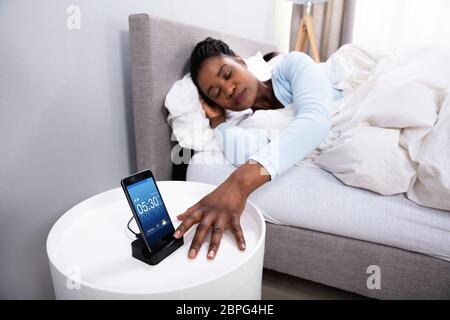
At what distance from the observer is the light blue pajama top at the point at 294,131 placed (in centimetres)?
73

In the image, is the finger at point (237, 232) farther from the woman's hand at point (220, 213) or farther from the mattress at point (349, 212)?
the mattress at point (349, 212)

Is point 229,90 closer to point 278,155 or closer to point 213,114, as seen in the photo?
point 213,114

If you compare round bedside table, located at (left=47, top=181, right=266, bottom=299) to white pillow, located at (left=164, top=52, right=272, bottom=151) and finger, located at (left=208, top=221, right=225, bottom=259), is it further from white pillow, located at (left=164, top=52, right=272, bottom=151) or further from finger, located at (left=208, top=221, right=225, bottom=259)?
white pillow, located at (left=164, top=52, right=272, bottom=151)

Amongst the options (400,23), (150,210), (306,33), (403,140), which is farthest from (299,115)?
(400,23)

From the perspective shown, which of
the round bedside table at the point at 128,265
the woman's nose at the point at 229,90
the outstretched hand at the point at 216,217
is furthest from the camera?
the woman's nose at the point at 229,90

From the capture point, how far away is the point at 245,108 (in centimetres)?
110

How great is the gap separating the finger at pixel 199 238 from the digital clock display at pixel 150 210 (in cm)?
6

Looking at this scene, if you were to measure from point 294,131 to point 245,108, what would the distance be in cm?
36

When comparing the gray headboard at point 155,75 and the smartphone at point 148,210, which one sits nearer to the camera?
the smartphone at point 148,210

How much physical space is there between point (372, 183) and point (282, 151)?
0.22 meters

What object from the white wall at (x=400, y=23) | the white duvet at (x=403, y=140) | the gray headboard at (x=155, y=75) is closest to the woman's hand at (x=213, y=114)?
the gray headboard at (x=155, y=75)

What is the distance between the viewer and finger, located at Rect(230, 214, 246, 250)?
515mm

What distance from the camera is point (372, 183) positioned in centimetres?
70
